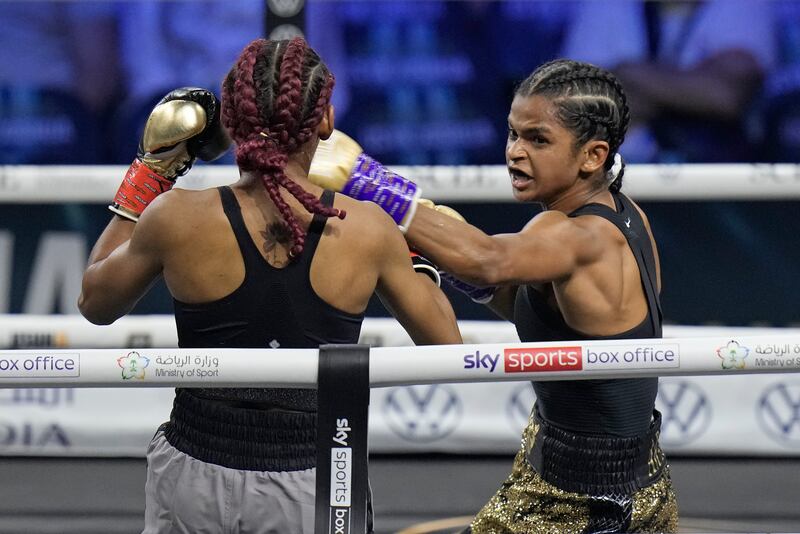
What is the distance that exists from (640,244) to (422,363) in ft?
2.53

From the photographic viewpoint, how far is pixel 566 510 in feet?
7.77

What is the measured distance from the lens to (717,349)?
1920 mm

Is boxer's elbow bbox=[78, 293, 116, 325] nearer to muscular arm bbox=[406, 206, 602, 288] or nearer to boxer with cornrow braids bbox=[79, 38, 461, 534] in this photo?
boxer with cornrow braids bbox=[79, 38, 461, 534]

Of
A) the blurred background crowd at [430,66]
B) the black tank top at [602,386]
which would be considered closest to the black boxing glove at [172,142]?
the black tank top at [602,386]

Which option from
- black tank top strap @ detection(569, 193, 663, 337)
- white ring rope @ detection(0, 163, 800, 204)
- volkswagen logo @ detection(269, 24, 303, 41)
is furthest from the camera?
volkswagen logo @ detection(269, 24, 303, 41)

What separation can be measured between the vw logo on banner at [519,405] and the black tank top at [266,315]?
3.09 m

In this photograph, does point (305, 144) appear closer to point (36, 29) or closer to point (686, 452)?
point (686, 452)

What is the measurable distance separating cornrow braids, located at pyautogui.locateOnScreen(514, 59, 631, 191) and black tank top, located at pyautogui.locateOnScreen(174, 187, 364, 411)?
65 centimetres

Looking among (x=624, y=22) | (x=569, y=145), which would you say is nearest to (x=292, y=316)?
(x=569, y=145)

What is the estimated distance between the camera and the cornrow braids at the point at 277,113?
1986 mm

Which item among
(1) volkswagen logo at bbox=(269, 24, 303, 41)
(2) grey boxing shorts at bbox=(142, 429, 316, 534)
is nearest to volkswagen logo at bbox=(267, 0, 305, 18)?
(1) volkswagen logo at bbox=(269, 24, 303, 41)

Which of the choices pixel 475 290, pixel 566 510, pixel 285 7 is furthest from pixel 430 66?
pixel 566 510

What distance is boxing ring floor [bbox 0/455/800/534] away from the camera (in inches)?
166

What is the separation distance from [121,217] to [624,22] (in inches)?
140
